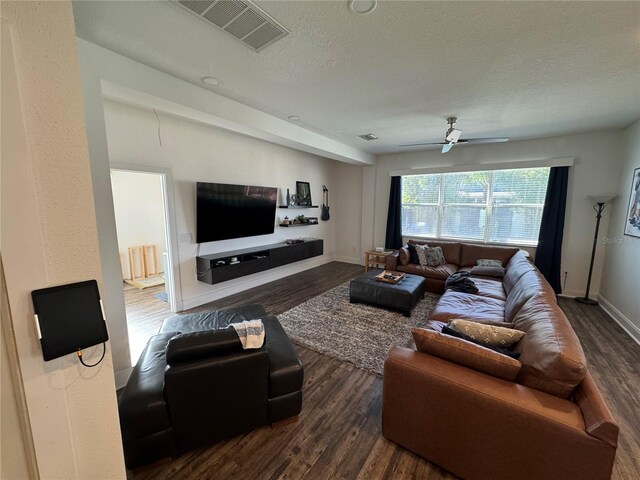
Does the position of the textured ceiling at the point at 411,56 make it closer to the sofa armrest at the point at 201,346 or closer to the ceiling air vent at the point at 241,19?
the ceiling air vent at the point at 241,19

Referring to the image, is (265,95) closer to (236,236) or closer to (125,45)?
(125,45)

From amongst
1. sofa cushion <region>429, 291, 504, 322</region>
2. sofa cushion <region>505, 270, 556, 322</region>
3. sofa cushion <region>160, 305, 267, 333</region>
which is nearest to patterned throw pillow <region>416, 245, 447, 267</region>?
sofa cushion <region>429, 291, 504, 322</region>

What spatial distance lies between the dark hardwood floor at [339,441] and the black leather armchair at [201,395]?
105 mm

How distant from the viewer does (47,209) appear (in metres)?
0.72

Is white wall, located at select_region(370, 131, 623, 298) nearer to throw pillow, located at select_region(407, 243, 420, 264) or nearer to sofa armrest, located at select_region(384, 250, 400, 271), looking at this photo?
throw pillow, located at select_region(407, 243, 420, 264)

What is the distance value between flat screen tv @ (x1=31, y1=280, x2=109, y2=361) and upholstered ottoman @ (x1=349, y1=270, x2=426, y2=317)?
3334mm

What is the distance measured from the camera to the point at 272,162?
198 inches

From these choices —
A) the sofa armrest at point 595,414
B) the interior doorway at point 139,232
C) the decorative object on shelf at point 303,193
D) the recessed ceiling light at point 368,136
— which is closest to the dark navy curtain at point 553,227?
the recessed ceiling light at point 368,136

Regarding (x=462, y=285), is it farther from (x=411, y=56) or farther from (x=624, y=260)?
(x=411, y=56)

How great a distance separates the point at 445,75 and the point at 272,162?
3.31m

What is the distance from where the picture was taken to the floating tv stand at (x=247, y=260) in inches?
153

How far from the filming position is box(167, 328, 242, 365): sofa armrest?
1.51 meters

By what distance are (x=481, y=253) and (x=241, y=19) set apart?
4.83m

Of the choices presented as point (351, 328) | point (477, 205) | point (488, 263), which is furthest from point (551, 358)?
point (477, 205)
